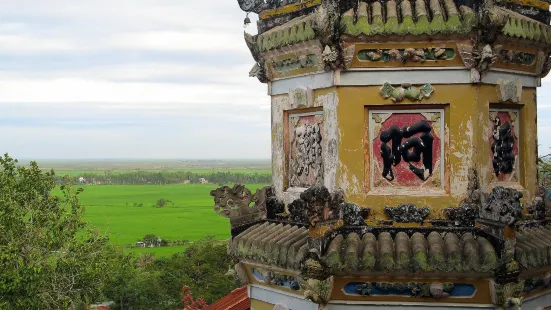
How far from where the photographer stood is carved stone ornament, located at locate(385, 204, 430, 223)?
591 cm

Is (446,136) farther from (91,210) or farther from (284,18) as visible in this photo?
(91,210)

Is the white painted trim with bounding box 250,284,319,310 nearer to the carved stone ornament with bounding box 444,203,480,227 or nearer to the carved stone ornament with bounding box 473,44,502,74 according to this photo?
the carved stone ornament with bounding box 444,203,480,227

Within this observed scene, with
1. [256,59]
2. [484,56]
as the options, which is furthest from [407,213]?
[256,59]

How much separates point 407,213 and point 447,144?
73cm

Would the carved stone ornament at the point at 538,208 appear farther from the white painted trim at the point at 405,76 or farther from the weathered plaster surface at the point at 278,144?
the weathered plaster surface at the point at 278,144

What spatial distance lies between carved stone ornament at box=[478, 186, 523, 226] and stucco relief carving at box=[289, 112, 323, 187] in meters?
1.62

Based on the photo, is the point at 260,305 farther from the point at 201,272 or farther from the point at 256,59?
the point at 201,272

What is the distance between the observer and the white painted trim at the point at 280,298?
604 cm

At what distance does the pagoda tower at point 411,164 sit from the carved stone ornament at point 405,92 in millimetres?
11

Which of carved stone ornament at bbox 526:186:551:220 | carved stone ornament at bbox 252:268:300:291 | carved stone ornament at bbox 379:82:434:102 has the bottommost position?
carved stone ornament at bbox 252:268:300:291

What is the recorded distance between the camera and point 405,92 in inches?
235

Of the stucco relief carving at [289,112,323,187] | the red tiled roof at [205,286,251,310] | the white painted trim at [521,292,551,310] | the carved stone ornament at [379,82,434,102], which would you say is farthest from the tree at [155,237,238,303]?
the carved stone ornament at [379,82,434,102]

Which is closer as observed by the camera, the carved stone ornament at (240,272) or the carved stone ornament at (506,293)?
the carved stone ornament at (506,293)

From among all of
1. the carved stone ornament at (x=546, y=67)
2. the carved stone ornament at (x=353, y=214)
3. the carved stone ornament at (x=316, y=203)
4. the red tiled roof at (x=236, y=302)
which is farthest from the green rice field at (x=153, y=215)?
the carved stone ornament at (x=316, y=203)
